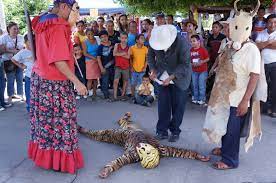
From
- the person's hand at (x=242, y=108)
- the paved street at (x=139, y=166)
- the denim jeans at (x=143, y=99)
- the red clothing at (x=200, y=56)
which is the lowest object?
the paved street at (x=139, y=166)

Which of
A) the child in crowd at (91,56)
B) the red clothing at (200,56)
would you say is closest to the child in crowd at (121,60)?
the child in crowd at (91,56)

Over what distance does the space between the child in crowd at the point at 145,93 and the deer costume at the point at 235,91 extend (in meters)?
3.03

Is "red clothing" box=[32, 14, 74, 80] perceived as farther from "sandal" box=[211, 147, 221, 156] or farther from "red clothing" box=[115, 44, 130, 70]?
"red clothing" box=[115, 44, 130, 70]

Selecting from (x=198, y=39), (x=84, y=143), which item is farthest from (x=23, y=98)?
(x=198, y=39)

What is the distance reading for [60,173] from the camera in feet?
13.4

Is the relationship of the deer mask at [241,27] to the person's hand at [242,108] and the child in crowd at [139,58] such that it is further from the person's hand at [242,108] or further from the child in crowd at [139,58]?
the child in crowd at [139,58]

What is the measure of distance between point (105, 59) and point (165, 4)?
10.2ft

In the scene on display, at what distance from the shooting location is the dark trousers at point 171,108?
4965mm

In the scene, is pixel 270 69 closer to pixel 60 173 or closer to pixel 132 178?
pixel 132 178

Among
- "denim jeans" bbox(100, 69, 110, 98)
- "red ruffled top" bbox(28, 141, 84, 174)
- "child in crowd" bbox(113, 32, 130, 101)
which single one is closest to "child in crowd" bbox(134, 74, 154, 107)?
"child in crowd" bbox(113, 32, 130, 101)

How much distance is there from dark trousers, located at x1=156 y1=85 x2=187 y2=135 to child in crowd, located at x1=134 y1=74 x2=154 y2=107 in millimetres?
1931

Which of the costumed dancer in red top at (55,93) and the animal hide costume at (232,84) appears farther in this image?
the animal hide costume at (232,84)

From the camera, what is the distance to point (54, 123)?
3.95m

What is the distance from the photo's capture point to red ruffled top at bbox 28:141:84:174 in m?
4.03
